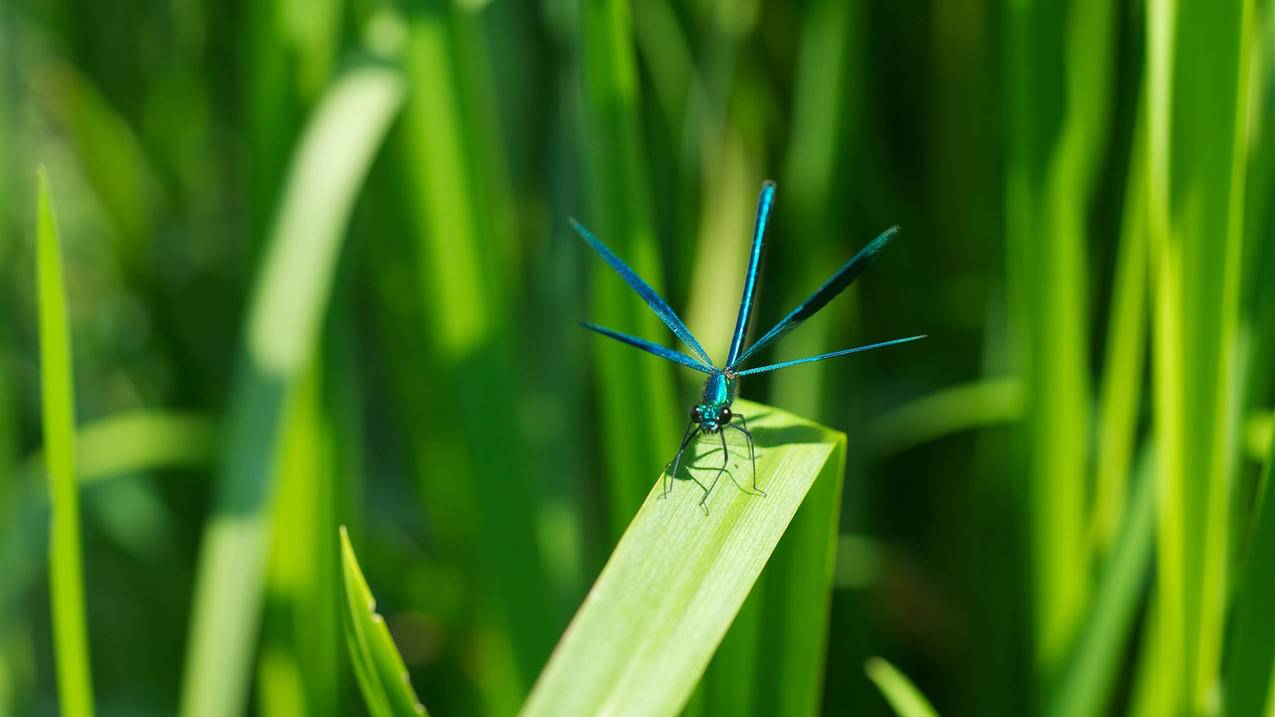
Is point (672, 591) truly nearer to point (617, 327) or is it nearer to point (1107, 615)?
point (617, 327)

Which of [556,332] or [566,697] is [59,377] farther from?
[556,332]

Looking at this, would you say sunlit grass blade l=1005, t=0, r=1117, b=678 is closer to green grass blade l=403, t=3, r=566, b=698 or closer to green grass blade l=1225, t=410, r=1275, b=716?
green grass blade l=1225, t=410, r=1275, b=716

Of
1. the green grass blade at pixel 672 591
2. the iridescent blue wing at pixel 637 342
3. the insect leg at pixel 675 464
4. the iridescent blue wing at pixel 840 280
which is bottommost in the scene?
the green grass blade at pixel 672 591

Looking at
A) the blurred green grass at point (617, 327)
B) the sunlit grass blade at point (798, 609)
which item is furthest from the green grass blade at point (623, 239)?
the sunlit grass blade at point (798, 609)

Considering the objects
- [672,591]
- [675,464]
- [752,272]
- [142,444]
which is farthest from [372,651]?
[142,444]

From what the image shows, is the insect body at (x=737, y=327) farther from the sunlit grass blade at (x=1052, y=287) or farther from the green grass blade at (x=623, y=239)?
the sunlit grass blade at (x=1052, y=287)

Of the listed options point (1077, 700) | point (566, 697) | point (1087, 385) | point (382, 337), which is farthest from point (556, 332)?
point (566, 697)

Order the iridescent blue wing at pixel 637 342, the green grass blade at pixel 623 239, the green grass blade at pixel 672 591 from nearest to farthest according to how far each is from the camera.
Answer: the green grass blade at pixel 672 591, the iridescent blue wing at pixel 637 342, the green grass blade at pixel 623 239
